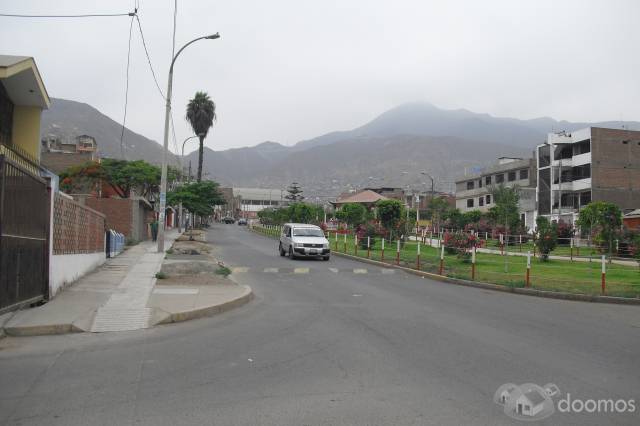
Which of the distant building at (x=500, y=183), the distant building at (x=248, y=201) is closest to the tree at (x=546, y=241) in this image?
the distant building at (x=500, y=183)

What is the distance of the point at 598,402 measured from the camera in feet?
19.1

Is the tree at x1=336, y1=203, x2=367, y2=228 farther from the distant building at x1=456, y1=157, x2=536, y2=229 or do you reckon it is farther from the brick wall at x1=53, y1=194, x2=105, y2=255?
the brick wall at x1=53, y1=194, x2=105, y2=255

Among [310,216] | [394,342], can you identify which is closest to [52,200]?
[394,342]

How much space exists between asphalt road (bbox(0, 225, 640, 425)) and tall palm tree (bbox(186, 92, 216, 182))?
55075mm

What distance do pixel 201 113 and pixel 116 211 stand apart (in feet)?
105

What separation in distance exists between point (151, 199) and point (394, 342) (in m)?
56.6

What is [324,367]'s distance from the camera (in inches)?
278

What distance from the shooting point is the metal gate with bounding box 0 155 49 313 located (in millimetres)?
8453

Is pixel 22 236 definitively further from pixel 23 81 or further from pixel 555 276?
pixel 555 276

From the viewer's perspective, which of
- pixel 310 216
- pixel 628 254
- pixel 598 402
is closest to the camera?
pixel 598 402

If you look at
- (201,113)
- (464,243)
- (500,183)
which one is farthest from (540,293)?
(500,183)

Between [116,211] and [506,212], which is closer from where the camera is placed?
[116,211]

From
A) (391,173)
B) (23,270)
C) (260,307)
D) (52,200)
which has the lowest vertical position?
(260,307)

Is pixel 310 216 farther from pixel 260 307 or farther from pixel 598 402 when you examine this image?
pixel 598 402
